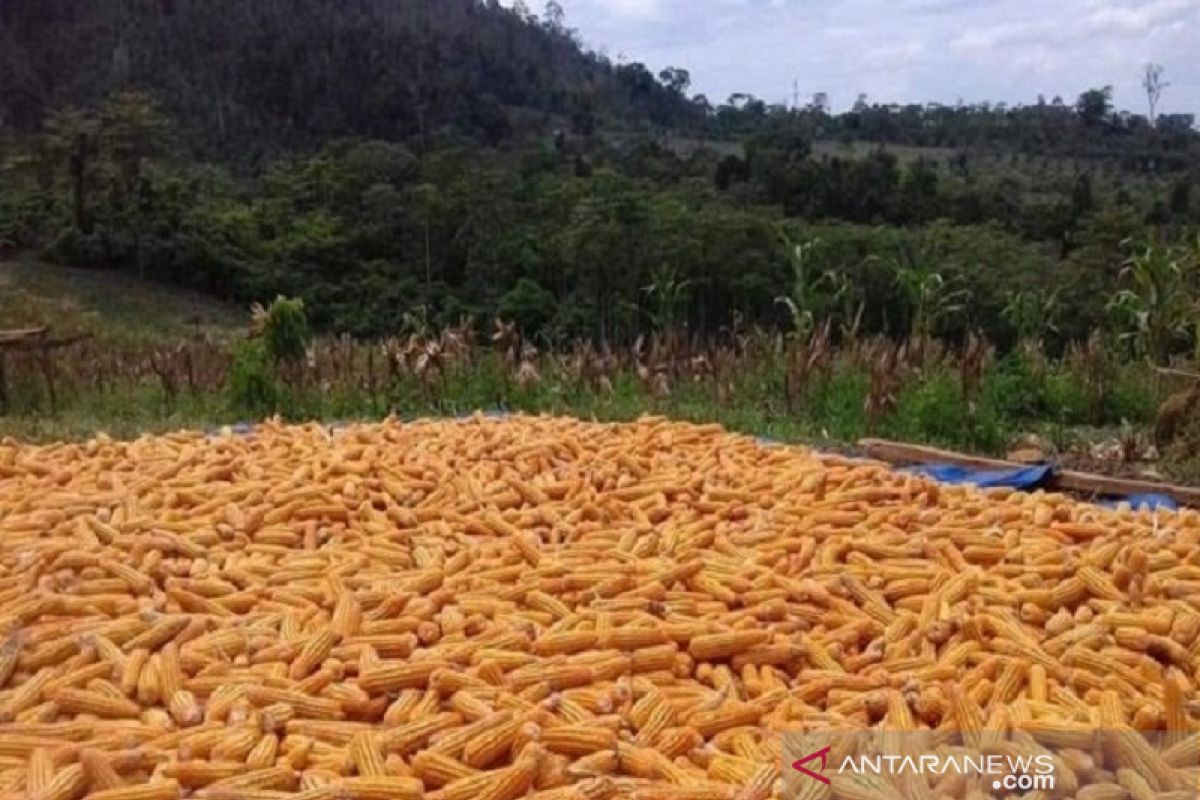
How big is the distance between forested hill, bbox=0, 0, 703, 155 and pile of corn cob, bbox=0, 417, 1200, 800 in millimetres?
43416

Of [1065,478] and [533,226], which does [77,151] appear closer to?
[533,226]

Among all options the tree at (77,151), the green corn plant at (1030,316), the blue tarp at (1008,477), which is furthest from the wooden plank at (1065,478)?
the tree at (77,151)

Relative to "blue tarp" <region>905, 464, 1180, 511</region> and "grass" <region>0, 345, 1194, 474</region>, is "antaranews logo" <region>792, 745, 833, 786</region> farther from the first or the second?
"grass" <region>0, 345, 1194, 474</region>

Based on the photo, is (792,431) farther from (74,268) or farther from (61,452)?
(74,268)

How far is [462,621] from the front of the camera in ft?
9.78

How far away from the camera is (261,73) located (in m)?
47.4

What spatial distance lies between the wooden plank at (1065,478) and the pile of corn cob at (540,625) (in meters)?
1.20

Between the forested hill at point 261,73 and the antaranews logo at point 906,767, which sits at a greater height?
the forested hill at point 261,73

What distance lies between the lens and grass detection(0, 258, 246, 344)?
28.9 m

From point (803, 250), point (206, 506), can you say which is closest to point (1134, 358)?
point (803, 250)

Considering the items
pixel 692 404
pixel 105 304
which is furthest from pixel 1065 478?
pixel 105 304

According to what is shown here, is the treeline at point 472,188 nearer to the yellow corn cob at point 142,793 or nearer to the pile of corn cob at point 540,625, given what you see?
the pile of corn cob at point 540,625

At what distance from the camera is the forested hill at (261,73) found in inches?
1756

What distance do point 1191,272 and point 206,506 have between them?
8.98 m
